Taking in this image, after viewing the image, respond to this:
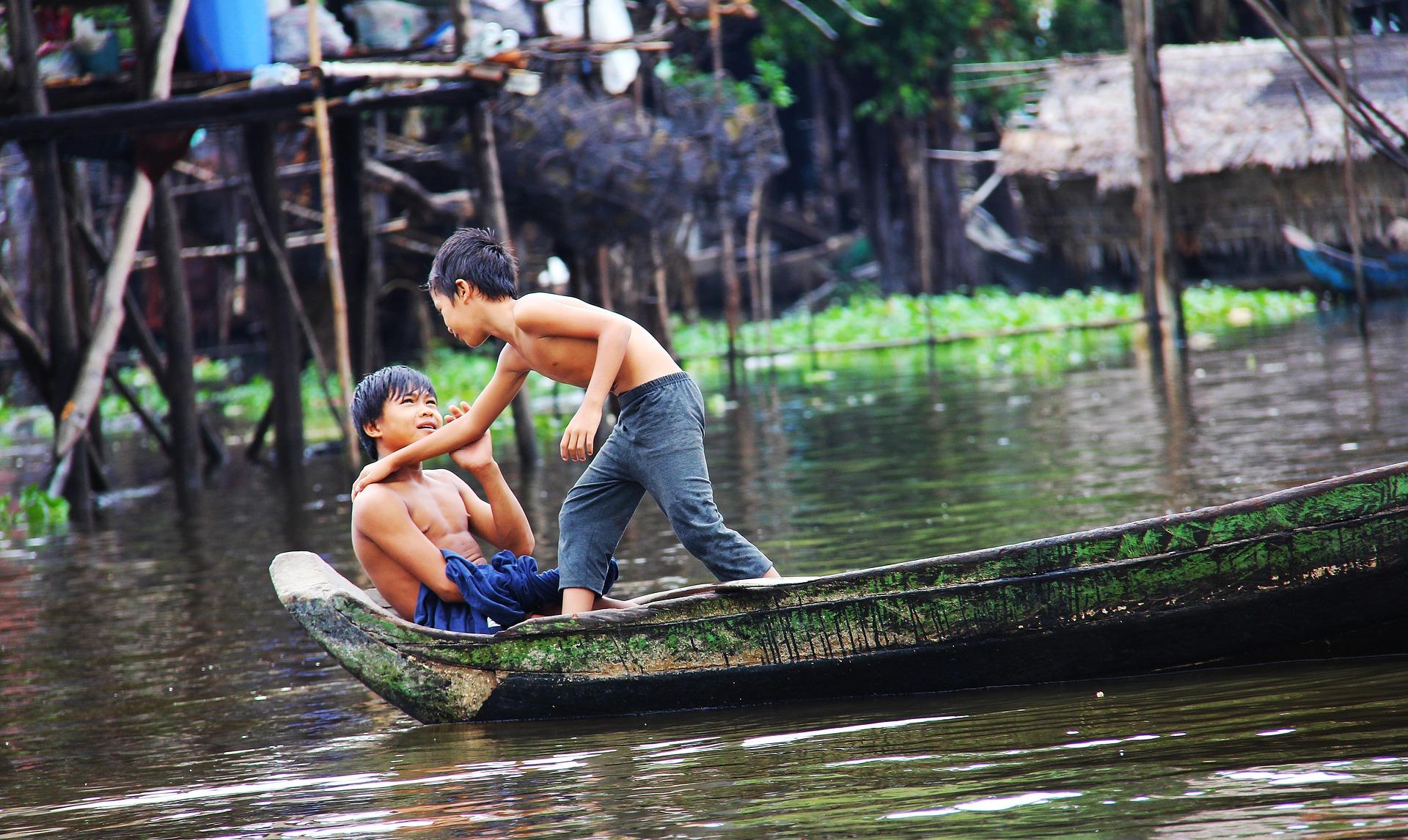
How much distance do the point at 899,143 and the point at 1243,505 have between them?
761 inches

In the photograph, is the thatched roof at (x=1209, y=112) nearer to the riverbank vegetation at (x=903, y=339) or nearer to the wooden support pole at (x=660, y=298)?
the riverbank vegetation at (x=903, y=339)

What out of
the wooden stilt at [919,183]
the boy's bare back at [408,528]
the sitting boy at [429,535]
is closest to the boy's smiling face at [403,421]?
the sitting boy at [429,535]

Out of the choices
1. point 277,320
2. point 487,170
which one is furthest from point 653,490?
point 277,320

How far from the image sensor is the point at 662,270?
1543cm

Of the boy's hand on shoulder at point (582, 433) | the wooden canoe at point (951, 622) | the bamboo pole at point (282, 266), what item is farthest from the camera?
the bamboo pole at point (282, 266)

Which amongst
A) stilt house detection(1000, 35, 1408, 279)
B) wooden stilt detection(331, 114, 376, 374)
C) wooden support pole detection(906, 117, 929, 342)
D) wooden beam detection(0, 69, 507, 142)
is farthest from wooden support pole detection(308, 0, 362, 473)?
wooden support pole detection(906, 117, 929, 342)

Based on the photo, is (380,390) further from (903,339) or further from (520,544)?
(903,339)

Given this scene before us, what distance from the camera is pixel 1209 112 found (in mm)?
19219

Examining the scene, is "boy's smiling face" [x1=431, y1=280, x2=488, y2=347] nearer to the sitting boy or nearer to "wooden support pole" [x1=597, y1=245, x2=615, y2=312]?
the sitting boy

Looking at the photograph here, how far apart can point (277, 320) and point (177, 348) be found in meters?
0.83

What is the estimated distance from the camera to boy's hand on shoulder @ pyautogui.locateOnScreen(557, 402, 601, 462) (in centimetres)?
406

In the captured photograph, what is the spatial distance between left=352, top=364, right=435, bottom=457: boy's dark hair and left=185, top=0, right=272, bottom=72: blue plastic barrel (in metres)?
5.56

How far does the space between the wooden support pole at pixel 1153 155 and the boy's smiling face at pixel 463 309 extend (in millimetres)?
10768

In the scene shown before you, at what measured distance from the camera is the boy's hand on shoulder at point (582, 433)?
4062mm
